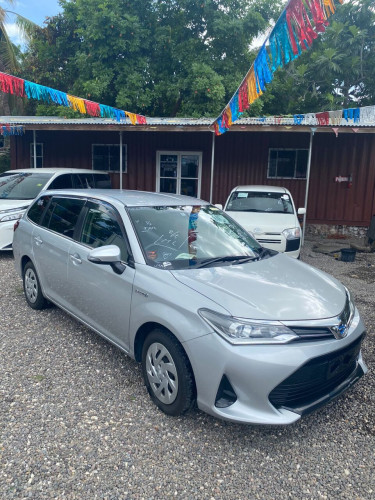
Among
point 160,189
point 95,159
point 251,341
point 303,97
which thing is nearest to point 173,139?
point 160,189

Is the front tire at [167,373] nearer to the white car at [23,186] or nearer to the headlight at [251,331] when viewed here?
the headlight at [251,331]

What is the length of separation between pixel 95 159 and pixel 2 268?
7161 millimetres

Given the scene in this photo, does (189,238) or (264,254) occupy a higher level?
(189,238)

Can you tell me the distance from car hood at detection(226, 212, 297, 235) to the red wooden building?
305 cm

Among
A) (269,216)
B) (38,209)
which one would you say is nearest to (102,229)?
(38,209)

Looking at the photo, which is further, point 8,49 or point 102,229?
point 8,49

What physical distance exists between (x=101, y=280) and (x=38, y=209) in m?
2.02

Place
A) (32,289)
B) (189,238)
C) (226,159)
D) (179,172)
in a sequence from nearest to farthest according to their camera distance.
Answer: (189,238) < (32,289) < (226,159) < (179,172)

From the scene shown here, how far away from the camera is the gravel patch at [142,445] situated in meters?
2.31

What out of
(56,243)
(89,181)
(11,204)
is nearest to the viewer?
(56,243)

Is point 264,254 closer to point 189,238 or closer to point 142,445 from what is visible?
point 189,238

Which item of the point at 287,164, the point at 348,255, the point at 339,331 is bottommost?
the point at 348,255

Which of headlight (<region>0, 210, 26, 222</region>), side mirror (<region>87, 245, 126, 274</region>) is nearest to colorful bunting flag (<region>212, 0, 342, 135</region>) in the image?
side mirror (<region>87, 245, 126, 274</region>)

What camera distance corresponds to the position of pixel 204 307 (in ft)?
8.68
